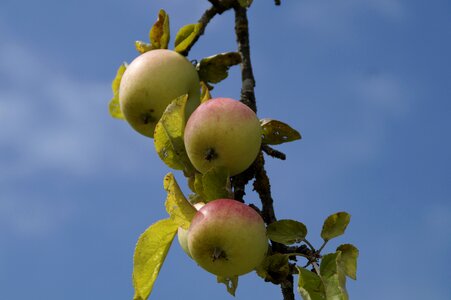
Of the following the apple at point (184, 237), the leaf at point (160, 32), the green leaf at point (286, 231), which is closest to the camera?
the green leaf at point (286, 231)

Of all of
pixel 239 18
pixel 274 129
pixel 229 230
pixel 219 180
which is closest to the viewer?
pixel 229 230

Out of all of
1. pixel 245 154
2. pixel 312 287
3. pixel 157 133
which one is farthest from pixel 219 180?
pixel 312 287

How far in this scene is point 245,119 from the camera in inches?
62.8

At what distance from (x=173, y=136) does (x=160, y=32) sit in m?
0.51

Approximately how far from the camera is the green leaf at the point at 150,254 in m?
1.61

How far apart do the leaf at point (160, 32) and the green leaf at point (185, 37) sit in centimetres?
5

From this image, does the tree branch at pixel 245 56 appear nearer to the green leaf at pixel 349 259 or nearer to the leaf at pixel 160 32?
the leaf at pixel 160 32

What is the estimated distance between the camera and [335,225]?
1.63 meters

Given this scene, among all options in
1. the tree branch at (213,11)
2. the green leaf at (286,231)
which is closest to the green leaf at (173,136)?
the green leaf at (286,231)

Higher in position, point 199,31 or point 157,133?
point 199,31

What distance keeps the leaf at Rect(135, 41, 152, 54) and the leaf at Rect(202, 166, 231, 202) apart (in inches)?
26.1

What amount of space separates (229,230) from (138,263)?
0.31 metres

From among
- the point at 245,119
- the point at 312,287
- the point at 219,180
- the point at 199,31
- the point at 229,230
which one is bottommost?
the point at 312,287

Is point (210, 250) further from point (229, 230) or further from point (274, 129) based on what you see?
point (274, 129)
